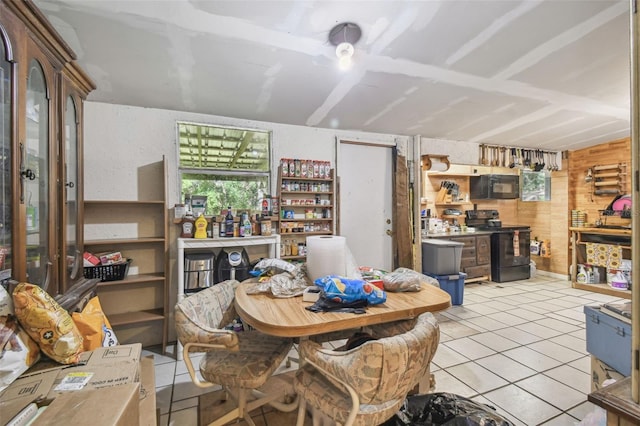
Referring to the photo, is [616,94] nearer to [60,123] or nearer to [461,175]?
[461,175]

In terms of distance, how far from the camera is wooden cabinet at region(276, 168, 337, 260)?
361 centimetres

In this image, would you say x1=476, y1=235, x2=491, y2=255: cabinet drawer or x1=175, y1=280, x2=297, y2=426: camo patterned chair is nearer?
x1=175, y1=280, x2=297, y2=426: camo patterned chair

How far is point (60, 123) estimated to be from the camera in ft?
5.99

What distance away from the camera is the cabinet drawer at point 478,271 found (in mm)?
5152

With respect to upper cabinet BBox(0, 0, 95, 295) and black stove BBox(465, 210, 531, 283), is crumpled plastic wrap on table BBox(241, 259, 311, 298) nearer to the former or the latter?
upper cabinet BBox(0, 0, 95, 295)

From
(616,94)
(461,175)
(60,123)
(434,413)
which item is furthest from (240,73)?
(461,175)

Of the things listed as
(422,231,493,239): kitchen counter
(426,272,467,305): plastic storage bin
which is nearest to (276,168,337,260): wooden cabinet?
(426,272,467,305): plastic storage bin

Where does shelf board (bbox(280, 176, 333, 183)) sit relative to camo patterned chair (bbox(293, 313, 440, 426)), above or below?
above

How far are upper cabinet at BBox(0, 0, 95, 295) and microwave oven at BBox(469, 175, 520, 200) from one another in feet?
18.5

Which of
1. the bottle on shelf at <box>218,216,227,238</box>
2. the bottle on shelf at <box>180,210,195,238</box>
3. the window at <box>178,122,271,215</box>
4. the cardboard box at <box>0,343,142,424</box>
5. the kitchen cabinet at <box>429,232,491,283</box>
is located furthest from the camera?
the kitchen cabinet at <box>429,232,491,283</box>

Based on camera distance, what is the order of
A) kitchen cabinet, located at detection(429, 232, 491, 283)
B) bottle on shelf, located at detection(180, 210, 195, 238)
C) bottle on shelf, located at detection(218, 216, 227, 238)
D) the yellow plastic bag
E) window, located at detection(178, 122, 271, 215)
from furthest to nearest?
1. kitchen cabinet, located at detection(429, 232, 491, 283)
2. window, located at detection(178, 122, 271, 215)
3. bottle on shelf, located at detection(218, 216, 227, 238)
4. bottle on shelf, located at detection(180, 210, 195, 238)
5. the yellow plastic bag

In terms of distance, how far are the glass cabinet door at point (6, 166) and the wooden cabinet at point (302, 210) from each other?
239 cm

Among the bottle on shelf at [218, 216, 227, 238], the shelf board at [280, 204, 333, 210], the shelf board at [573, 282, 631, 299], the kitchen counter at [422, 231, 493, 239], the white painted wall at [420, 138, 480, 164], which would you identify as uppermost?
the white painted wall at [420, 138, 480, 164]

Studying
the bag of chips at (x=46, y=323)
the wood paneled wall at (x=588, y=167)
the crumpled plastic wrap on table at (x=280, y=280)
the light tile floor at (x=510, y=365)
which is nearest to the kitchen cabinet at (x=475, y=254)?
the light tile floor at (x=510, y=365)
